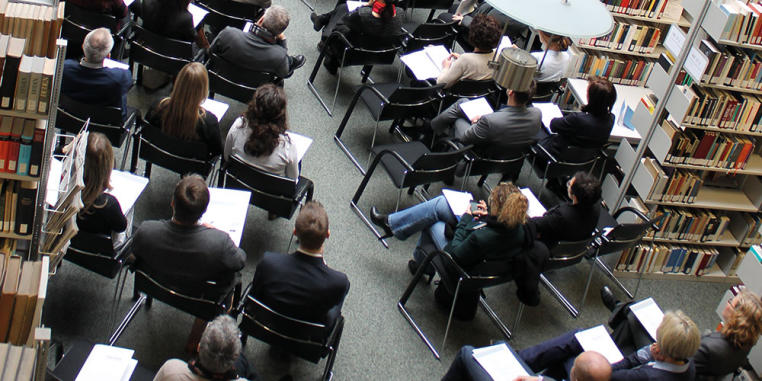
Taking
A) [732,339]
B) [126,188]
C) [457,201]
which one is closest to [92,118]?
[126,188]

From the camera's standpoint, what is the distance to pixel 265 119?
19.1ft

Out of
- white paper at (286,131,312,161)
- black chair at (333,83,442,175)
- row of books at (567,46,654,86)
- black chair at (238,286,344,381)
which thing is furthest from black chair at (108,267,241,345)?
row of books at (567,46,654,86)

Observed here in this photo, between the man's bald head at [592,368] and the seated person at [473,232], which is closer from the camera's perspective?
the man's bald head at [592,368]

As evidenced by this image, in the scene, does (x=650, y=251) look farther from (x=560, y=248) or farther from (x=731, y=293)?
(x=560, y=248)

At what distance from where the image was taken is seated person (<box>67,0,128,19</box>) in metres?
6.81

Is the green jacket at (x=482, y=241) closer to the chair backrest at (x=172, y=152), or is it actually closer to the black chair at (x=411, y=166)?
the black chair at (x=411, y=166)


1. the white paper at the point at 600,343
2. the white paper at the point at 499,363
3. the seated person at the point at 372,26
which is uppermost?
the seated person at the point at 372,26

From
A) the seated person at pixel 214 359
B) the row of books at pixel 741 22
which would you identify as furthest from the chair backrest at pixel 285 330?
the row of books at pixel 741 22

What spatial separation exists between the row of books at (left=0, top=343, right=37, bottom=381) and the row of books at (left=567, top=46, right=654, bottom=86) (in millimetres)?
6238

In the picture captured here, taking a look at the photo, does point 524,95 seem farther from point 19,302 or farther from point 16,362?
point 16,362

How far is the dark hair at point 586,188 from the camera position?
6051mm

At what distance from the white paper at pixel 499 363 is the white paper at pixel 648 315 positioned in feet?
3.53

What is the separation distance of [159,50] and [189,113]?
121 centimetres

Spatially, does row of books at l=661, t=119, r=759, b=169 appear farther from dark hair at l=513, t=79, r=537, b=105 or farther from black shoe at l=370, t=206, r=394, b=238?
black shoe at l=370, t=206, r=394, b=238
